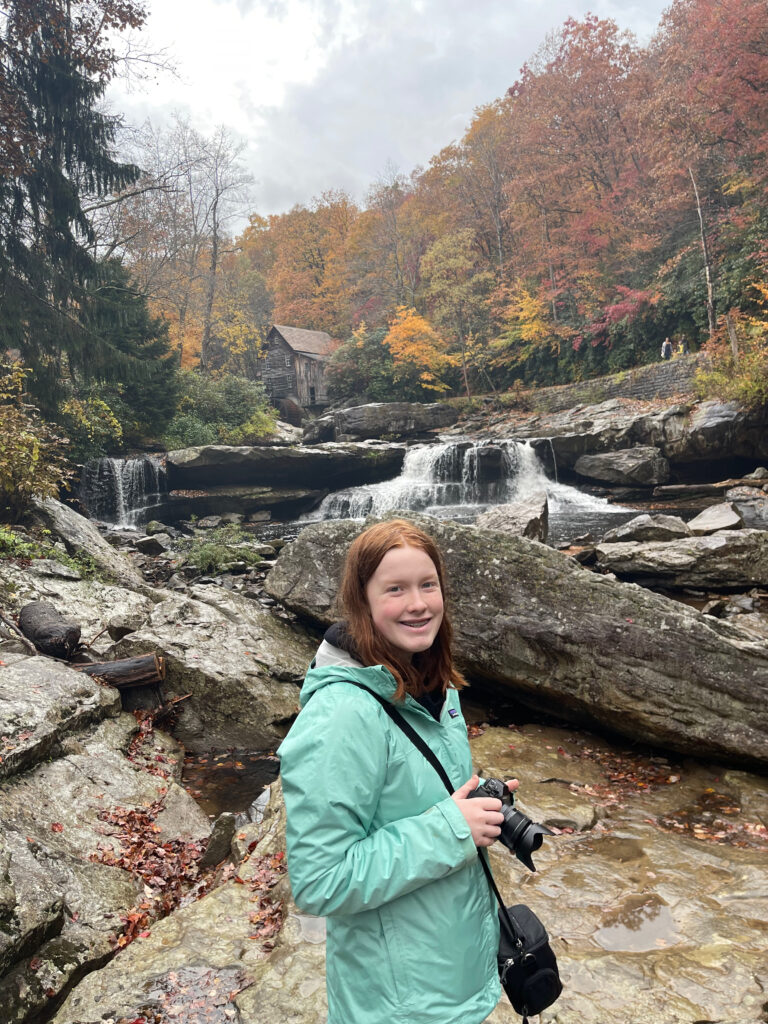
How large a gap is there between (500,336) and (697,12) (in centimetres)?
1562

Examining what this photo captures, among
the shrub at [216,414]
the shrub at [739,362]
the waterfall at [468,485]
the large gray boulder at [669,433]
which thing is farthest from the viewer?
the shrub at [216,414]

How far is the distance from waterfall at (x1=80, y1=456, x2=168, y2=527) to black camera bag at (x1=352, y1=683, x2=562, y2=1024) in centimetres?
2046

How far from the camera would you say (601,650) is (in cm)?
497

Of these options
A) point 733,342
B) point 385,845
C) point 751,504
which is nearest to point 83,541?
point 385,845

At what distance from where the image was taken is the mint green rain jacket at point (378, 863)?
3.98ft

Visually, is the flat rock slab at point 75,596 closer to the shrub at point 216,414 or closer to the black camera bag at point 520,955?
the black camera bag at point 520,955

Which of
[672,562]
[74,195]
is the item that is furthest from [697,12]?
[672,562]

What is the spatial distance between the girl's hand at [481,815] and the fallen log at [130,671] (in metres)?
5.28

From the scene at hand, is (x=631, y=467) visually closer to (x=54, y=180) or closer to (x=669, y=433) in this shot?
(x=669, y=433)

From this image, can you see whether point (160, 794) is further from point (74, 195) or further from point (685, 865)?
point (74, 195)

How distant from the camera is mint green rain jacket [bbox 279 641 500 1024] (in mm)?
1213

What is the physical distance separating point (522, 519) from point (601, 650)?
5.74 metres

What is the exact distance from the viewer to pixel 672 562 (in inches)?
356

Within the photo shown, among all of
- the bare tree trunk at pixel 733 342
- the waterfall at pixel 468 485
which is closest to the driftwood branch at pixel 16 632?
the waterfall at pixel 468 485
